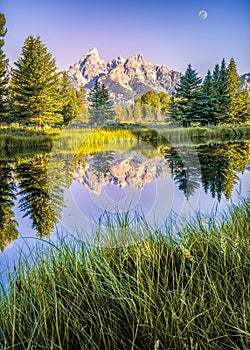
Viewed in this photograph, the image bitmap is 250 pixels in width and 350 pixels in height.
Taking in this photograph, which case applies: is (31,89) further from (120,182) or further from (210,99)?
(120,182)

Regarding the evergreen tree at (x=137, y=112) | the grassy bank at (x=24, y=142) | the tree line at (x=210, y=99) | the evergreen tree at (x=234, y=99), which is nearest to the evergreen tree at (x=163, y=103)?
the tree line at (x=210, y=99)

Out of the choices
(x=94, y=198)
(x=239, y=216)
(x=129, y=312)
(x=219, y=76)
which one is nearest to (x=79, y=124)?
(x=94, y=198)

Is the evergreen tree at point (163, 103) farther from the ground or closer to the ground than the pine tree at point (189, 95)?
closer to the ground

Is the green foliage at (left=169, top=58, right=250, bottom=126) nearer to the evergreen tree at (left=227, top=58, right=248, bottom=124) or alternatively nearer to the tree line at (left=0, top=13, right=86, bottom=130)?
the evergreen tree at (left=227, top=58, right=248, bottom=124)

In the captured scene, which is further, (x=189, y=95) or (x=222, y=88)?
(x=222, y=88)

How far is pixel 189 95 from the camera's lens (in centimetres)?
2622

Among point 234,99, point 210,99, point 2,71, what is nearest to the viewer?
point 2,71

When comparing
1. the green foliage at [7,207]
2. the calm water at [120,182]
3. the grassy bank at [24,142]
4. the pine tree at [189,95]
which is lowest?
the green foliage at [7,207]

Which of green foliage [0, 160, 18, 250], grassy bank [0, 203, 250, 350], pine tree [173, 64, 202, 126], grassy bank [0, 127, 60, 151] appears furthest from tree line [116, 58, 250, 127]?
grassy bank [0, 203, 250, 350]

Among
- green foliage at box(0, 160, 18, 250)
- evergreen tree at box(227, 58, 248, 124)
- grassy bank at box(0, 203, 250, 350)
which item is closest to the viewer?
grassy bank at box(0, 203, 250, 350)

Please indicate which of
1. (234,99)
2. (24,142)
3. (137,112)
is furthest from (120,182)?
(234,99)

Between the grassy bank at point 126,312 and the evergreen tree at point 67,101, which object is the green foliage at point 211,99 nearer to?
the evergreen tree at point 67,101

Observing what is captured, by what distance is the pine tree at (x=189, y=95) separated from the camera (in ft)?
85.0

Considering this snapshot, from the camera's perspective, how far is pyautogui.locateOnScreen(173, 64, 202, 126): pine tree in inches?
1020
